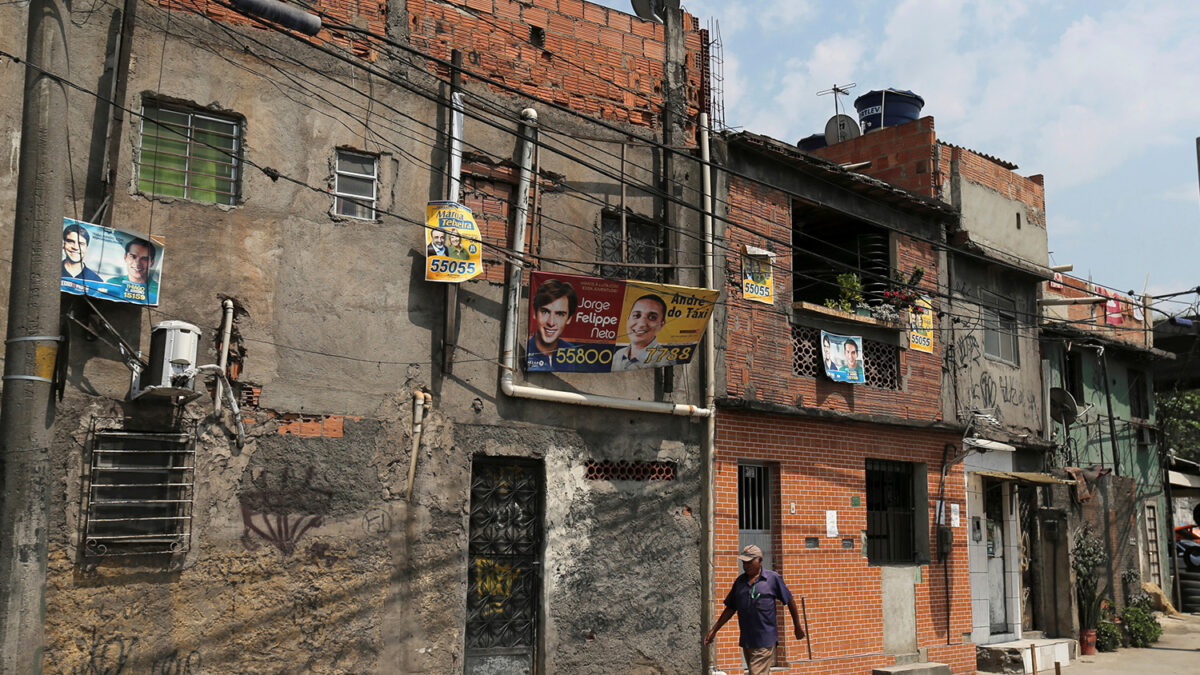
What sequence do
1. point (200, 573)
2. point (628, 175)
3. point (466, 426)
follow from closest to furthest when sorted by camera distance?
point (200, 573) → point (466, 426) → point (628, 175)

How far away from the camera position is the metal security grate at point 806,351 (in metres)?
14.2

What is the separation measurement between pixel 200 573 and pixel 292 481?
1157 millimetres

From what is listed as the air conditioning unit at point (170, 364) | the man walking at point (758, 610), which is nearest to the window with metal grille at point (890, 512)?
the man walking at point (758, 610)

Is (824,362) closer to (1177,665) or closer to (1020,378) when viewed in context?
(1020,378)

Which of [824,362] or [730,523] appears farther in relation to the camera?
[824,362]

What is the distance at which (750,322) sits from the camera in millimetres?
13562

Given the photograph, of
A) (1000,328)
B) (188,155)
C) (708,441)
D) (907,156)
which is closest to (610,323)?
(708,441)

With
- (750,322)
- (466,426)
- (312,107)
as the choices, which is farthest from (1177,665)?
(312,107)

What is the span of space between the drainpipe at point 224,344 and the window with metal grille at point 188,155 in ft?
3.64

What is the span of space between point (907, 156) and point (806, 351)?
16.6 feet

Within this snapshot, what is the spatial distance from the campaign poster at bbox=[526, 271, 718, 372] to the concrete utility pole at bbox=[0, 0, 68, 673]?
15.8 feet

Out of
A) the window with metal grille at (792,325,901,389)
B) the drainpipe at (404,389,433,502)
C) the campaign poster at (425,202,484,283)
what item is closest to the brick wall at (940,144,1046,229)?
the window with metal grille at (792,325,901,389)

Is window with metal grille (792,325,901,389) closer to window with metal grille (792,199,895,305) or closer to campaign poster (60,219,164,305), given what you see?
window with metal grille (792,199,895,305)

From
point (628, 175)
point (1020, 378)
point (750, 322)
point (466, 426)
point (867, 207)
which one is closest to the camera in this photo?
point (466, 426)
